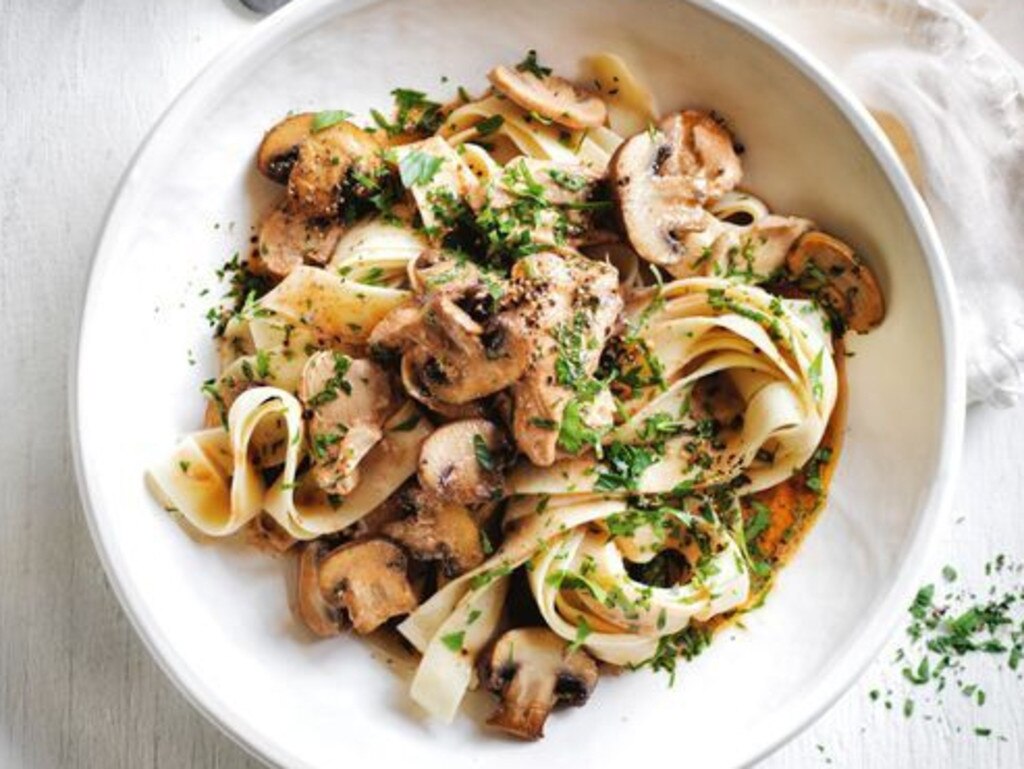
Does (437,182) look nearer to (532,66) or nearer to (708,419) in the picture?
(532,66)

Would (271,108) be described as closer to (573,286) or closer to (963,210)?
(573,286)

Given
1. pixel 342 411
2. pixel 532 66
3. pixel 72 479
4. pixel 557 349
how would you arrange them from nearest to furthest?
pixel 557 349 < pixel 342 411 < pixel 532 66 < pixel 72 479

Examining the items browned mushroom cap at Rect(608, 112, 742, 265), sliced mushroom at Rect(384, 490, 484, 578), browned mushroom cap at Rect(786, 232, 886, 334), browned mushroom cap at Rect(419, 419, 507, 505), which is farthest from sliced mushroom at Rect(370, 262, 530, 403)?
browned mushroom cap at Rect(786, 232, 886, 334)

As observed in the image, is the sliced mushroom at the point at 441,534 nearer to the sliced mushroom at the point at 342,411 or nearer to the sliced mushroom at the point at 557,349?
the sliced mushroom at the point at 342,411

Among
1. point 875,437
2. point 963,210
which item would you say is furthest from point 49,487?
point 963,210

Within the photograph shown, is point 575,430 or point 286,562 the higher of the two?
point 575,430

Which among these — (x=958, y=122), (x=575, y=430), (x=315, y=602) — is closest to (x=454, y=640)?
(x=315, y=602)

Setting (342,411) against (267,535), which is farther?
(267,535)
